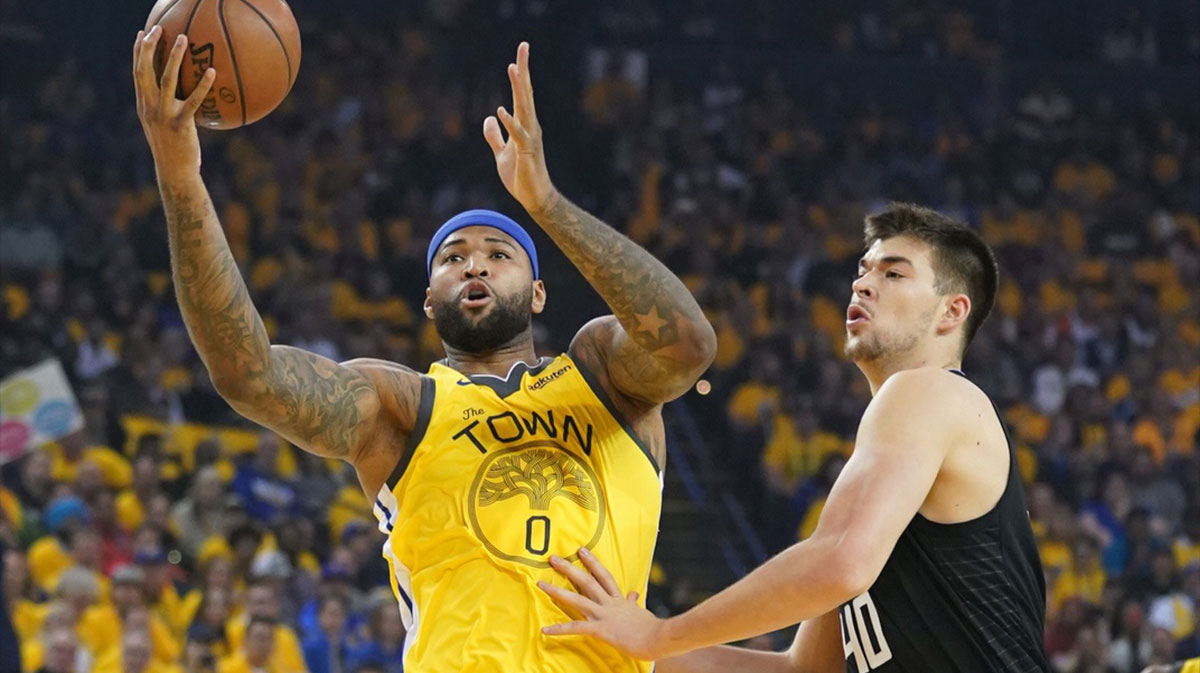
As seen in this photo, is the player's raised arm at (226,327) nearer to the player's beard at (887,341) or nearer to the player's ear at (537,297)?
the player's ear at (537,297)

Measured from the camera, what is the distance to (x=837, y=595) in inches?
124

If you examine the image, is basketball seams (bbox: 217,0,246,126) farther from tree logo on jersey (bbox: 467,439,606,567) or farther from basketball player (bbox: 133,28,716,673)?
tree logo on jersey (bbox: 467,439,606,567)

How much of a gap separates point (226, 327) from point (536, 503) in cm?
87

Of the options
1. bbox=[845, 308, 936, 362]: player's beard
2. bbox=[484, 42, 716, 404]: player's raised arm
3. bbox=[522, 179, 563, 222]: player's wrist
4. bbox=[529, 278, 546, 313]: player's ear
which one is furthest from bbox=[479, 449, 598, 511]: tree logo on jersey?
bbox=[845, 308, 936, 362]: player's beard

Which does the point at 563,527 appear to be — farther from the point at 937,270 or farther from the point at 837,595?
the point at 937,270

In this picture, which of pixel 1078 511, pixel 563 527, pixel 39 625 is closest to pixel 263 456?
pixel 39 625

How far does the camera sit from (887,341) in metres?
3.57

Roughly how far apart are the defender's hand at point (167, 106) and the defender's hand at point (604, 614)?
1291 millimetres

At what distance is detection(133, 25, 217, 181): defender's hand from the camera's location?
10.7ft

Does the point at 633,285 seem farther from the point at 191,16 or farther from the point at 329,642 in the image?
the point at 329,642

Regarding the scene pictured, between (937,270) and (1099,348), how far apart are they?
11.1 meters

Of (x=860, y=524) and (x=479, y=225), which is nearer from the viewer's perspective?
(x=860, y=524)

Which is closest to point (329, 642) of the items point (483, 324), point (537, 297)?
point (537, 297)

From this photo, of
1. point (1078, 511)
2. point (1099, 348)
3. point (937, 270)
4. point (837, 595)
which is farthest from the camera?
point (1099, 348)
